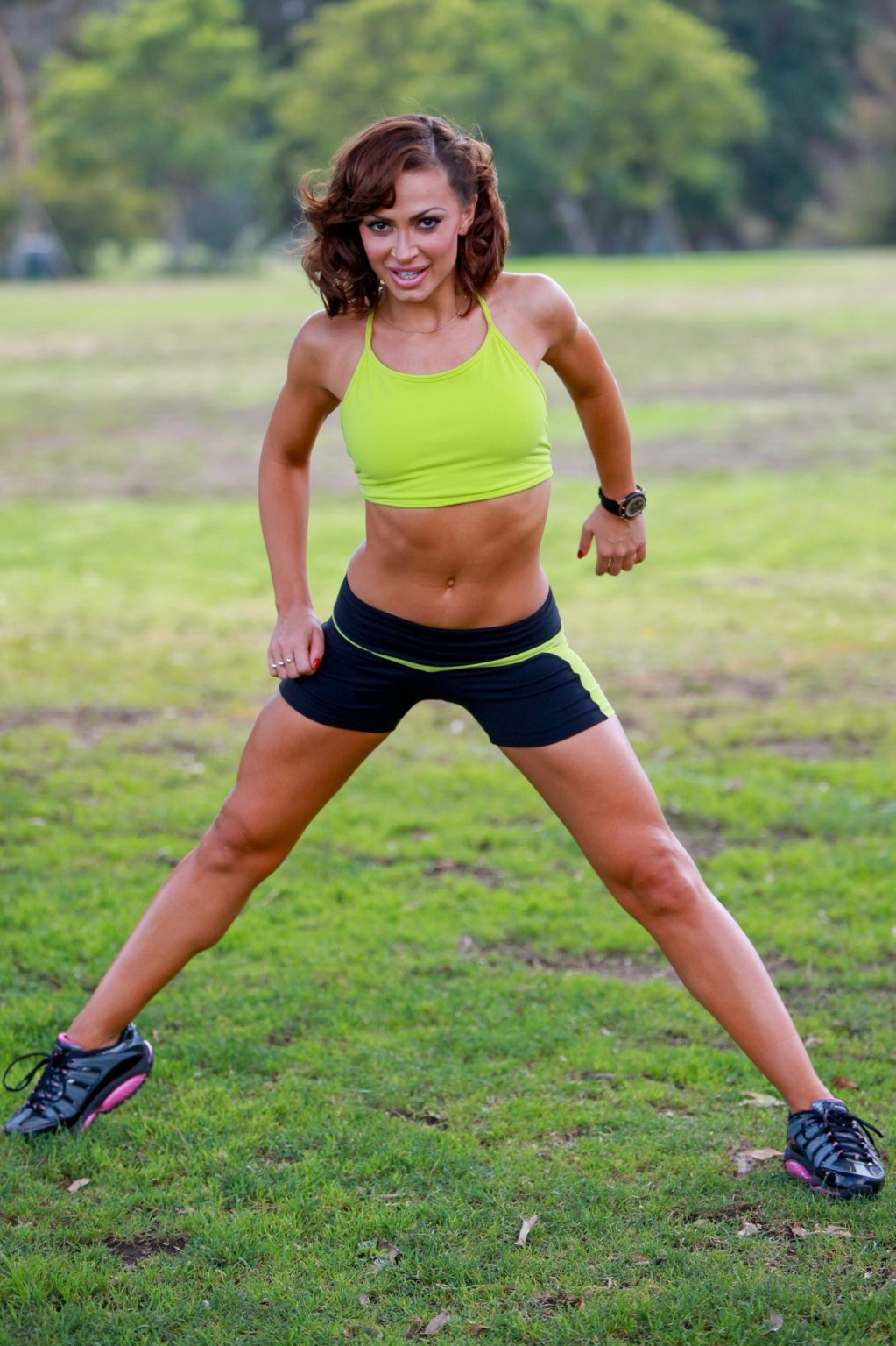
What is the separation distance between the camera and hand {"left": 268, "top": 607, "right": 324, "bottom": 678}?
3.77 m

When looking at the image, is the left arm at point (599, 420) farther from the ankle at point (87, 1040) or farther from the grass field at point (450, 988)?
the ankle at point (87, 1040)

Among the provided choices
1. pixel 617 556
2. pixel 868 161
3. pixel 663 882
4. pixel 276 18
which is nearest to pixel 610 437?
pixel 617 556

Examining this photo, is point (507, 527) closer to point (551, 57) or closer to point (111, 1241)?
point (111, 1241)

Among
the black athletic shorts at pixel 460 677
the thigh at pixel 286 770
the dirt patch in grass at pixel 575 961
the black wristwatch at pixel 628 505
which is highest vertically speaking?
the black wristwatch at pixel 628 505

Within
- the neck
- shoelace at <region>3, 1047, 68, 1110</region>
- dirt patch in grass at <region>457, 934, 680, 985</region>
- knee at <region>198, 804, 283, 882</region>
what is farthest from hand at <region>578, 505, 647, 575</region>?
shoelace at <region>3, 1047, 68, 1110</region>

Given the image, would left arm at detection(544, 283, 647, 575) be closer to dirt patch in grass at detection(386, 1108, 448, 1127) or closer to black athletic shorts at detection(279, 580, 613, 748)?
black athletic shorts at detection(279, 580, 613, 748)

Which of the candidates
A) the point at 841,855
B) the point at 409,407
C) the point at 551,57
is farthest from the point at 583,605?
the point at 551,57

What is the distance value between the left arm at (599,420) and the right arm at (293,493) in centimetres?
53

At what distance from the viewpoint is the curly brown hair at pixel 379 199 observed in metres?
3.40

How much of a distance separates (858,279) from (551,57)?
31.5 meters

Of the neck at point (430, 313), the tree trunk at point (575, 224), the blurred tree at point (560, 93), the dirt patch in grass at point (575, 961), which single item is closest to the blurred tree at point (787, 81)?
the blurred tree at point (560, 93)

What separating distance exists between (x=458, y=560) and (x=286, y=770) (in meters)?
0.67

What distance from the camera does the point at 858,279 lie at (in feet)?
115

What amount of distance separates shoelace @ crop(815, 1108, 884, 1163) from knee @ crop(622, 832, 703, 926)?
1.87ft
